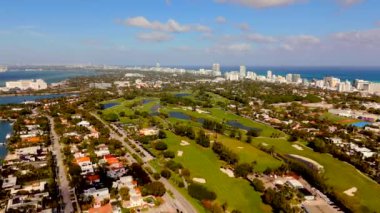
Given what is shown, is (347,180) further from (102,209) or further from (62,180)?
(62,180)

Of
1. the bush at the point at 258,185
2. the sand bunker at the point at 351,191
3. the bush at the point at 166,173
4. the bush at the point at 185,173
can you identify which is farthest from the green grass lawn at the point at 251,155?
the bush at the point at 166,173

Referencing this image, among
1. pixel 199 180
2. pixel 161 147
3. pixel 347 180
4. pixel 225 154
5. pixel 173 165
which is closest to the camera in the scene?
pixel 199 180

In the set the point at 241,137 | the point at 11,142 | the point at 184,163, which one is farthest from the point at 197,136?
the point at 11,142

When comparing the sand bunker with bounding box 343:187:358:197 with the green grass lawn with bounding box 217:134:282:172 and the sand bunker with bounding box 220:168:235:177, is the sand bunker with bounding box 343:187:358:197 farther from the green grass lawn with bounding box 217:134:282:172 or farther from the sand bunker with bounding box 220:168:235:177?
Result: the sand bunker with bounding box 220:168:235:177

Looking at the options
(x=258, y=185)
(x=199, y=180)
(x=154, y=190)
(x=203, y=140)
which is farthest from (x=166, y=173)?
(x=203, y=140)

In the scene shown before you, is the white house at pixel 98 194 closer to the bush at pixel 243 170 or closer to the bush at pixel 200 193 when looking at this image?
the bush at pixel 200 193

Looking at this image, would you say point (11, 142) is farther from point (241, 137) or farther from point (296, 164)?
point (296, 164)
